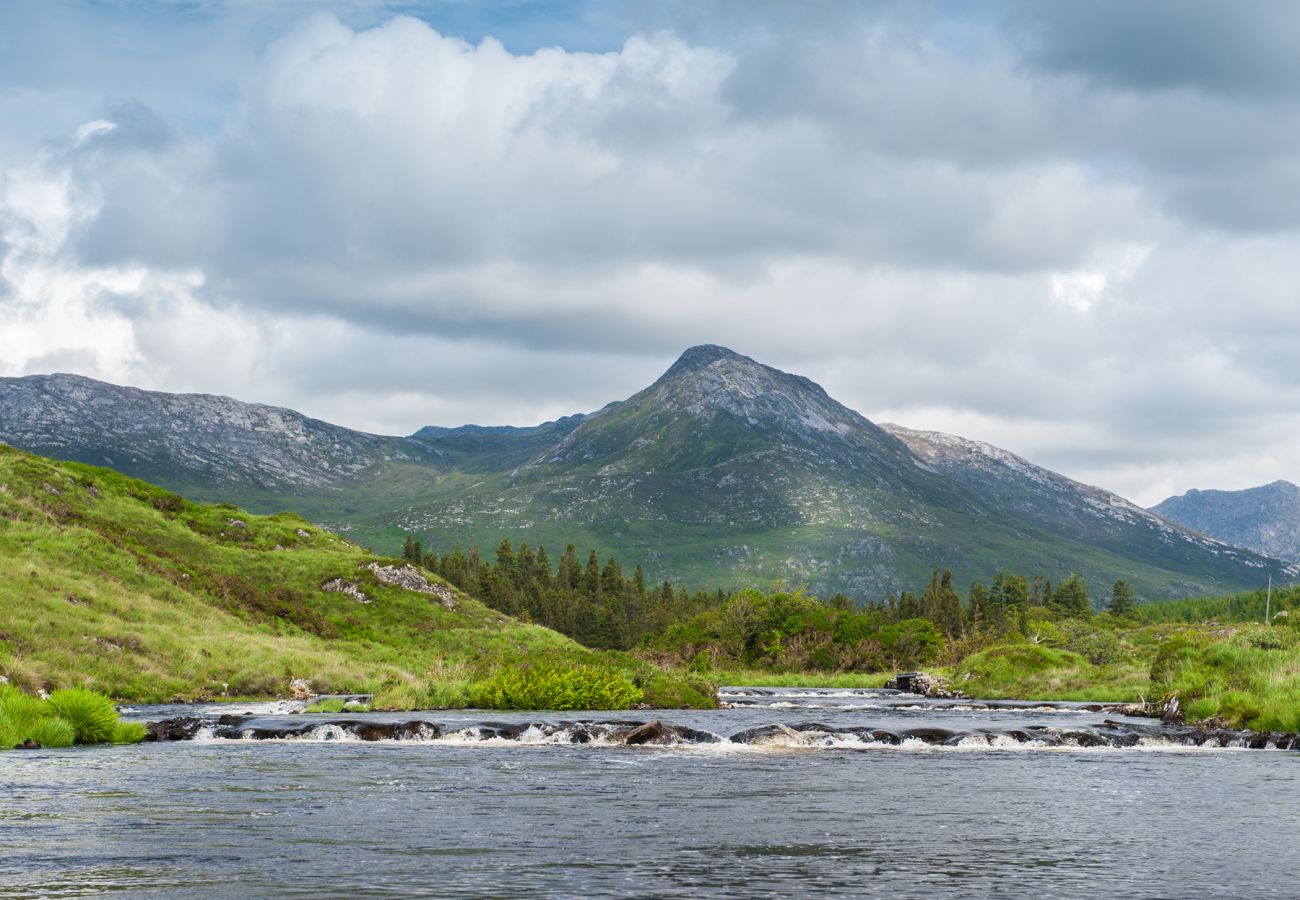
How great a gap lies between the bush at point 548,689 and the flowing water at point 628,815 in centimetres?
1070

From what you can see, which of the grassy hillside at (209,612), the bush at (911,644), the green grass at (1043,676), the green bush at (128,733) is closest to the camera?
the green bush at (128,733)

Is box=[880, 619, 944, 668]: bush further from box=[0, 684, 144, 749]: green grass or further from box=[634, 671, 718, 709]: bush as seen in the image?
box=[0, 684, 144, 749]: green grass

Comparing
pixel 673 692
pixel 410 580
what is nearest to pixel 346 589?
pixel 410 580

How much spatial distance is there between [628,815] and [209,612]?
49.1 m

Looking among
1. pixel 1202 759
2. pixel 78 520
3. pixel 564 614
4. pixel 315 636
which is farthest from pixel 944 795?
pixel 564 614

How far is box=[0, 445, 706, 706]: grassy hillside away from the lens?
160 ft

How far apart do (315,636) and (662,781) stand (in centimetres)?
4982

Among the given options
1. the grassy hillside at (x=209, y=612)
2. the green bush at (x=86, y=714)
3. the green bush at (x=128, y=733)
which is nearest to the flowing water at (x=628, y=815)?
the green bush at (x=128, y=733)

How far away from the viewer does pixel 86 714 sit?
108 feet

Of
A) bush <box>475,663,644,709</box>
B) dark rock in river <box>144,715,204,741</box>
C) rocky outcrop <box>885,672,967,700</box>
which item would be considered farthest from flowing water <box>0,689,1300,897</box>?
rocky outcrop <box>885,672,967,700</box>

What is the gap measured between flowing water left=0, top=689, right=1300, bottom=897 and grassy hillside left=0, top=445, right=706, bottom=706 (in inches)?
496

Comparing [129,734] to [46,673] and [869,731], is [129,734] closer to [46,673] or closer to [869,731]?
[46,673]

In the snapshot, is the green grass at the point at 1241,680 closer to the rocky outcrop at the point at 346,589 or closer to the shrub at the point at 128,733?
the shrub at the point at 128,733

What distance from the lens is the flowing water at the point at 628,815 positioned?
15.0m
